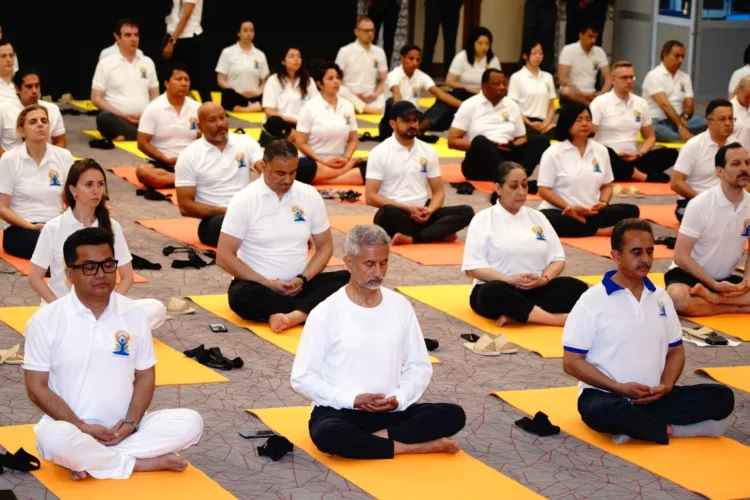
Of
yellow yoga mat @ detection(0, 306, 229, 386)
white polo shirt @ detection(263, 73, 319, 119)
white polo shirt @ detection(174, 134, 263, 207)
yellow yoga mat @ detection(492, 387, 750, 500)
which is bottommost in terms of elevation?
yellow yoga mat @ detection(492, 387, 750, 500)

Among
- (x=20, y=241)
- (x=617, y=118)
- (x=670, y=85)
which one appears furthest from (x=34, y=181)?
(x=670, y=85)

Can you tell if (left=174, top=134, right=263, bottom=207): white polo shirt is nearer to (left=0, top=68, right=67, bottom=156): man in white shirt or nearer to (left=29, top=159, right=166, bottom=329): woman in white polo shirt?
(left=0, top=68, right=67, bottom=156): man in white shirt

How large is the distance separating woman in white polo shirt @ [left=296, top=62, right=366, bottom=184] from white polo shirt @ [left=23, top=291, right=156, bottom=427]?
529cm

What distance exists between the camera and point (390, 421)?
471 centimetres

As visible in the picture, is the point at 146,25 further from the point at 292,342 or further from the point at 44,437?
the point at 44,437

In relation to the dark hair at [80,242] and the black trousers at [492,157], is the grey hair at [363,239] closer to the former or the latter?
the dark hair at [80,242]

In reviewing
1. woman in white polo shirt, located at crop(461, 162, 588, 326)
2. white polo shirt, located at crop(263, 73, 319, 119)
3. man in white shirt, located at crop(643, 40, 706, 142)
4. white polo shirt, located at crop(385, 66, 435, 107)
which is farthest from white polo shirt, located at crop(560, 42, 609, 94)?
woman in white polo shirt, located at crop(461, 162, 588, 326)

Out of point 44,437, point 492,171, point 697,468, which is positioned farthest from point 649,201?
point 44,437

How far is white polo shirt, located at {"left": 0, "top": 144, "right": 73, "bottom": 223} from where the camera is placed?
282 inches

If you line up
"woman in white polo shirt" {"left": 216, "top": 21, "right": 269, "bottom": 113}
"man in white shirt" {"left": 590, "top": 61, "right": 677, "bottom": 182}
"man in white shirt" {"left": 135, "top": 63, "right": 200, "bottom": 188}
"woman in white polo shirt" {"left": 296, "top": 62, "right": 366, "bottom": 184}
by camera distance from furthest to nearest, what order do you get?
"woman in white polo shirt" {"left": 216, "top": 21, "right": 269, "bottom": 113}, "man in white shirt" {"left": 590, "top": 61, "right": 677, "bottom": 182}, "woman in white polo shirt" {"left": 296, "top": 62, "right": 366, "bottom": 184}, "man in white shirt" {"left": 135, "top": 63, "right": 200, "bottom": 188}

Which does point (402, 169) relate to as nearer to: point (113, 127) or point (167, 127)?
point (167, 127)

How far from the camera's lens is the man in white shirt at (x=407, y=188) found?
26.3 feet

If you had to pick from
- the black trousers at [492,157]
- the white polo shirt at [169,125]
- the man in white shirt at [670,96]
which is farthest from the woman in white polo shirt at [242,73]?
the man in white shirt at [670,96]

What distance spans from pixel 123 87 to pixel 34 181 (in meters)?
4.10
